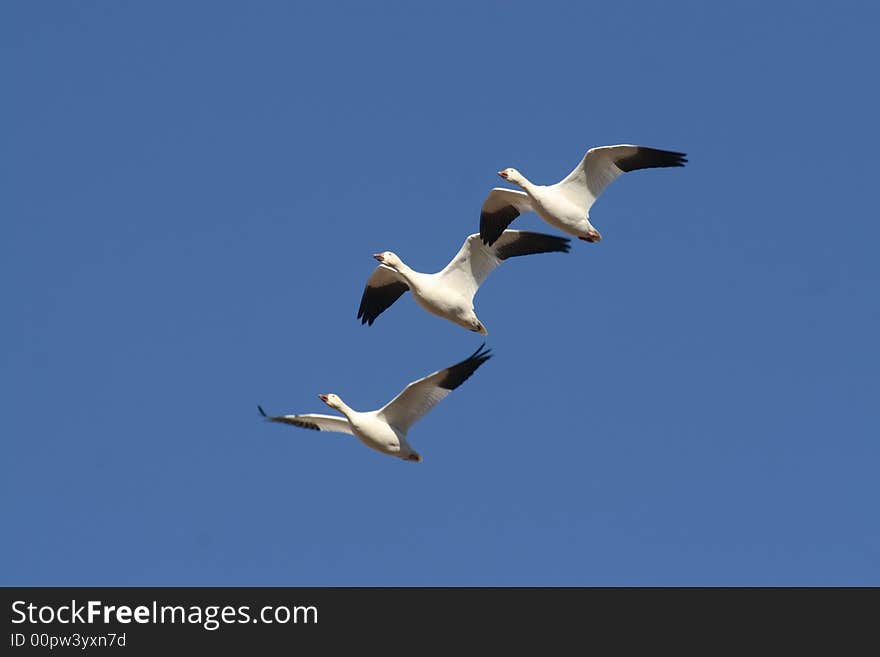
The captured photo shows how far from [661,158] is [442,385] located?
4.16 m

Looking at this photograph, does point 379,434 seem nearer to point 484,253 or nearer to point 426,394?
point 426,394

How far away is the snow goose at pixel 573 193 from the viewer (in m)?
23.6

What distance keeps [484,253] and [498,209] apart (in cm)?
58

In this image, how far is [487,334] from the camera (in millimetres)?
23688

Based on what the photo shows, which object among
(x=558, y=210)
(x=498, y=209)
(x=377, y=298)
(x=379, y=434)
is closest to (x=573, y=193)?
(x=558, y=210)

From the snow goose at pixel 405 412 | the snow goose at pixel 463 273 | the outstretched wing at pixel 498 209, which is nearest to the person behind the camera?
the snow goose at pixel 405 412

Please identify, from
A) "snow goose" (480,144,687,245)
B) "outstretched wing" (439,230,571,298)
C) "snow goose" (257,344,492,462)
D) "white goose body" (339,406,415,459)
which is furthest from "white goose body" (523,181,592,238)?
"white goose body" (339,406,415,459)

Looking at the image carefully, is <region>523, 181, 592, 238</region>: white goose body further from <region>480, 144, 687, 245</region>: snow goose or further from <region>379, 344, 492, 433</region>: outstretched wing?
<region>379, 344, 492, 433</region>: outstretched wing

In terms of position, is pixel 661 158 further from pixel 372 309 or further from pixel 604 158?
pixel 372 309

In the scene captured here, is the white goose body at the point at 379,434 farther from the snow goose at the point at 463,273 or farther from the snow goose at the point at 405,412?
the snow goose at the point at 463,273

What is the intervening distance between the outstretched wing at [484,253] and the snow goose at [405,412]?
5.68 ft

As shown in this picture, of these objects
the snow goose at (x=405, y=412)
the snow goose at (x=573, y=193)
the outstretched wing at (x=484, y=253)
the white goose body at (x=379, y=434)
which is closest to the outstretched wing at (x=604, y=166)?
the snow goose at (x=573, y=193)

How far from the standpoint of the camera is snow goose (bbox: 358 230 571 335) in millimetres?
23547
